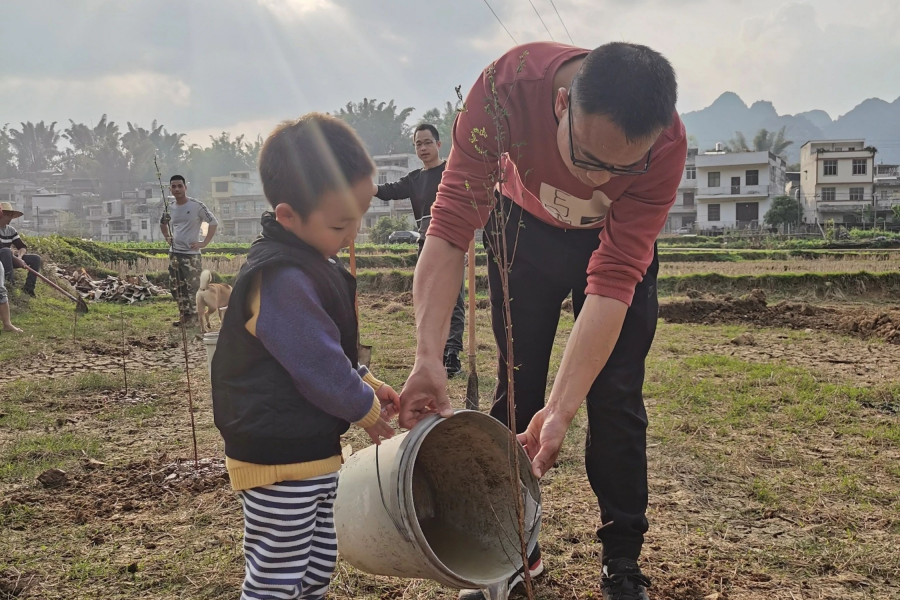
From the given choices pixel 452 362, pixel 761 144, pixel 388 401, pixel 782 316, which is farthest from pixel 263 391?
pixel 761 144

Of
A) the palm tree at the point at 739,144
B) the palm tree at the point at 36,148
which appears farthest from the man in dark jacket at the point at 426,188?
the palm tree at the point at 36,148

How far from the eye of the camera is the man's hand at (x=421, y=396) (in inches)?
69.5

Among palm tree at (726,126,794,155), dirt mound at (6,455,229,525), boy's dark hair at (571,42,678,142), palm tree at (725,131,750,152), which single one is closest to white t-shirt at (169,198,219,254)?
dirt mound at (6,455,229,525)

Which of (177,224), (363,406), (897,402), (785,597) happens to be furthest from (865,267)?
(363,406)

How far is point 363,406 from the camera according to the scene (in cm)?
Result: 163

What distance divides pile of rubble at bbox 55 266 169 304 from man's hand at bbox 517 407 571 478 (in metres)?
11.2

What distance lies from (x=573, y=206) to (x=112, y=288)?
12.2 metres

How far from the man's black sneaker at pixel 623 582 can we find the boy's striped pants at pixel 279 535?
921 millimetres

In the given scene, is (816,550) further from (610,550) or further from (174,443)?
(174,443)

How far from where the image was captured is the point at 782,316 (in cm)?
969

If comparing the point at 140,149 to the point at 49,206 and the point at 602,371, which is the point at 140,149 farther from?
the point at 602,371

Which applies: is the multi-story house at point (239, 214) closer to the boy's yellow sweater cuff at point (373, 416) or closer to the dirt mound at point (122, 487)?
the dirt mound at point (122, 487)

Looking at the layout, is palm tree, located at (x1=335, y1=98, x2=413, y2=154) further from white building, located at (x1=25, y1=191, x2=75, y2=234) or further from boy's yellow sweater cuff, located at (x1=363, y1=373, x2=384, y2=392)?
boy's yellow sweater cuff, located at (x1=363, y1=373, x2=384, y2=392)

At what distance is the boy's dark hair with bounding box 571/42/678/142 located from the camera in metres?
1.56
